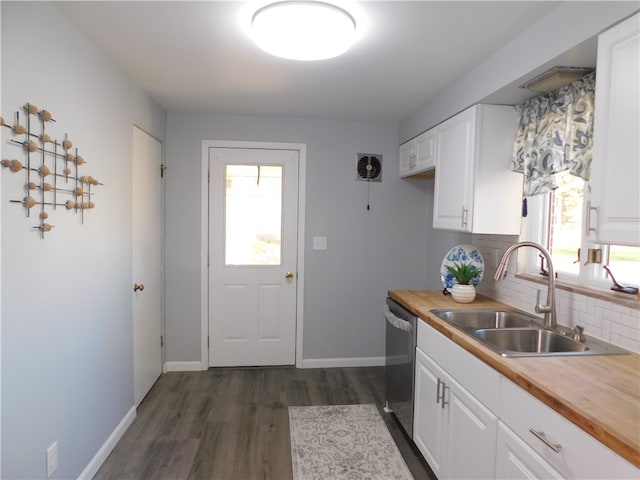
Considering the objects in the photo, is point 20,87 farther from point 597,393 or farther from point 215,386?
point 215,386

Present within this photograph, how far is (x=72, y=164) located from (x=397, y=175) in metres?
2.63

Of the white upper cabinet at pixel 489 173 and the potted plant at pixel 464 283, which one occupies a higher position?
the white upper cabinet at pixel 489 173

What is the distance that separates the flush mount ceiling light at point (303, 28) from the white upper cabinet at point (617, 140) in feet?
3.19

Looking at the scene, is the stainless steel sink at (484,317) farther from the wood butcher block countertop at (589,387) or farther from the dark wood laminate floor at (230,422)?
the dark wood laminate floor at (230,422)

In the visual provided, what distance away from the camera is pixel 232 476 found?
2.13 meters

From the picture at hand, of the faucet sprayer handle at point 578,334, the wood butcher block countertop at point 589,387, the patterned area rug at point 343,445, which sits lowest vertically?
the patterned area rug at point 343,445

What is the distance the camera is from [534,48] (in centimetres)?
175

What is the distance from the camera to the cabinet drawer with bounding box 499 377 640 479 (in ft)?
3.32

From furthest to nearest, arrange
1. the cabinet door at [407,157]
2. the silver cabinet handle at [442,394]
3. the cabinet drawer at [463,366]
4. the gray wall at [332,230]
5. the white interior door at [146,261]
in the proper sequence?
the gray wall at [332,230], the cabinet door at [407,157], the white interior door at [146,261], the silver cabinet handle at [442,394], the cabinet drawer at [463,366]

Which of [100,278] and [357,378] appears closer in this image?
[100,278]

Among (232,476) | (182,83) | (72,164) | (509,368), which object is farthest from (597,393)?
(182,83)

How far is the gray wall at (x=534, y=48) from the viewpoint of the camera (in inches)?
55.1

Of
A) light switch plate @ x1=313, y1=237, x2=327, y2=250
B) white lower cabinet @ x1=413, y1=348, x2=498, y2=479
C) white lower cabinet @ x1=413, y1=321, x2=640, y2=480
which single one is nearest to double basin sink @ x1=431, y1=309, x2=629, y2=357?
white lower cabinet @ x1=413, y1=321, x2=640, y2=480

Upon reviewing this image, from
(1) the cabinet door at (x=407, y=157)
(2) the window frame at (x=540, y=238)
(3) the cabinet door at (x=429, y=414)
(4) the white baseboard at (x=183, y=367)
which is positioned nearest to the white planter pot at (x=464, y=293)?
(2) the window frame at (x=540, y=238)
